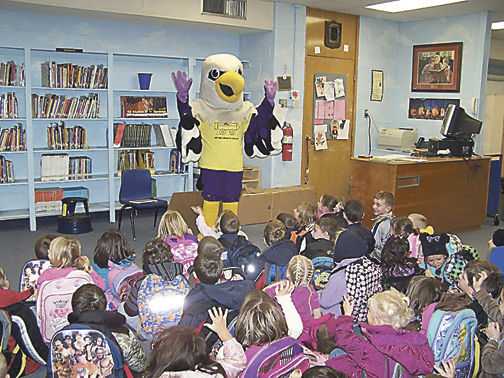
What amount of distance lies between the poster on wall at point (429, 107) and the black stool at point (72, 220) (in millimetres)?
5394

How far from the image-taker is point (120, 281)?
10.2 feet

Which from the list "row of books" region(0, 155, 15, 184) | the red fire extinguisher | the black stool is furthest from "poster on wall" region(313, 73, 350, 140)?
"row of books" region(0, 155, 15, 184)

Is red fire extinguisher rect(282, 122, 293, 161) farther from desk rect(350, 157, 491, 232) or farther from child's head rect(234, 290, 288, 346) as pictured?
child's head rect(234, 290, 288, 346)

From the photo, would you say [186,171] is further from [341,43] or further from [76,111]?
[341,43]

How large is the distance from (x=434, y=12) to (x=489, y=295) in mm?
6082

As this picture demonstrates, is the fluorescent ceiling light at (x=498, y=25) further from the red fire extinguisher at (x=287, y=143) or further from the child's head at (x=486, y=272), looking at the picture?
the child's head at (x=486, y=272)

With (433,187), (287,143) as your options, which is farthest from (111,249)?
(287,143)

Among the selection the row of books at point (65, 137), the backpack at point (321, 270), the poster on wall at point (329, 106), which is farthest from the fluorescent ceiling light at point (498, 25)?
the backpack at point (321, 270)

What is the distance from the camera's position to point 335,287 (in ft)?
9.86

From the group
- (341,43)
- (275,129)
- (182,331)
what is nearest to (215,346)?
(182,331)

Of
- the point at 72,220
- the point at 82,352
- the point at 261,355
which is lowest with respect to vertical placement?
the point at 72,220

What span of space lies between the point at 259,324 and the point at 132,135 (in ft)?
17.6

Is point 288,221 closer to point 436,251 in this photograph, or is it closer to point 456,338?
point 436,251

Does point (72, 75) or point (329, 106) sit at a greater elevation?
point (72, 75)
